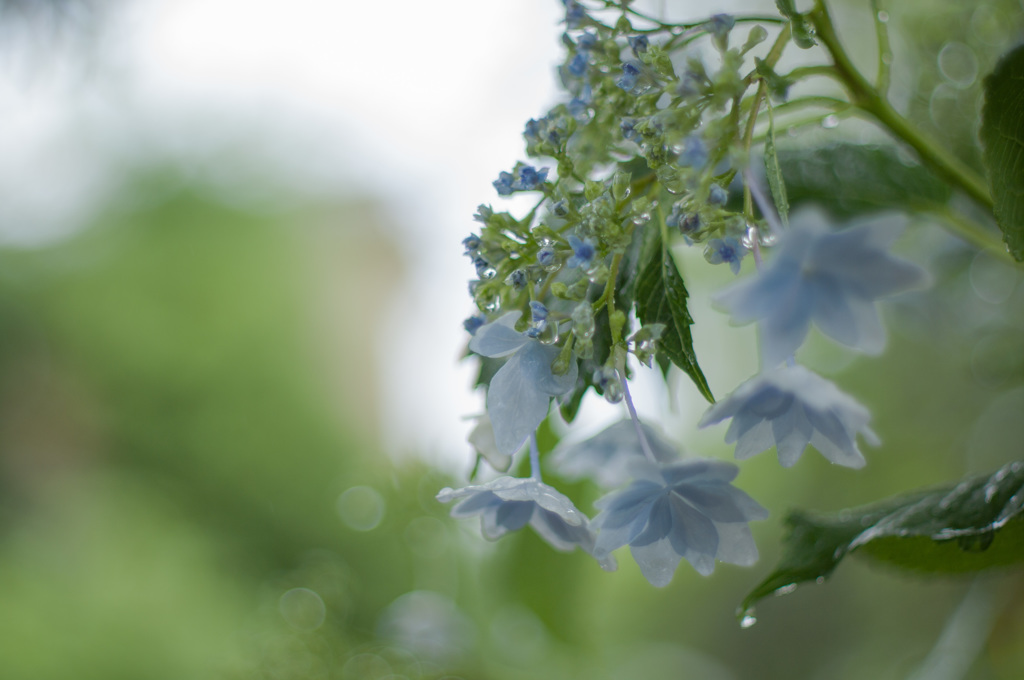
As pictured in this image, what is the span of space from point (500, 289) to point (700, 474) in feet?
0.30

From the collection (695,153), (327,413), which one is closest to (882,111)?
(695,153)

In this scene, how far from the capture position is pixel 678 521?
21 centimetres

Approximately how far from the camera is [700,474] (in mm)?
200

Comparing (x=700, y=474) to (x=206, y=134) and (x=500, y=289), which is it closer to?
(x=500, y=289)

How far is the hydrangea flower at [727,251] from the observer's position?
0.65ft

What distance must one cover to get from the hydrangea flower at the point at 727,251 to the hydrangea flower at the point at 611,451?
90 mm

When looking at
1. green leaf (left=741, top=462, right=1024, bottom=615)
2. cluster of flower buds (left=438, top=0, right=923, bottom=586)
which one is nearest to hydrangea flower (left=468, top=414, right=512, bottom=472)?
cluster of flower buds (left=438, top=0, right=923, bottom=586)

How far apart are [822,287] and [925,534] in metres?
0.14

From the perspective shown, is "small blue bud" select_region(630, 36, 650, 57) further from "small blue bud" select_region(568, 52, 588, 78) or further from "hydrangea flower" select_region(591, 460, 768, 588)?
"hydrangea flower" select_region(591, 460, 768, 588)

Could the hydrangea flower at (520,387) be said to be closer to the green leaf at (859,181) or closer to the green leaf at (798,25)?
the green leaf at (798,25)

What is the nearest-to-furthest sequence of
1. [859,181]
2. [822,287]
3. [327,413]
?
1. [822,287]
2. [859,181]
3. [327,413]

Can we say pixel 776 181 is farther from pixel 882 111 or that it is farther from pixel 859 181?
pixel 859 181

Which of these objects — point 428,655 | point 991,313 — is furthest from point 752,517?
point 991,313

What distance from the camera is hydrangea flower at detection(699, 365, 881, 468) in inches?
6.6
